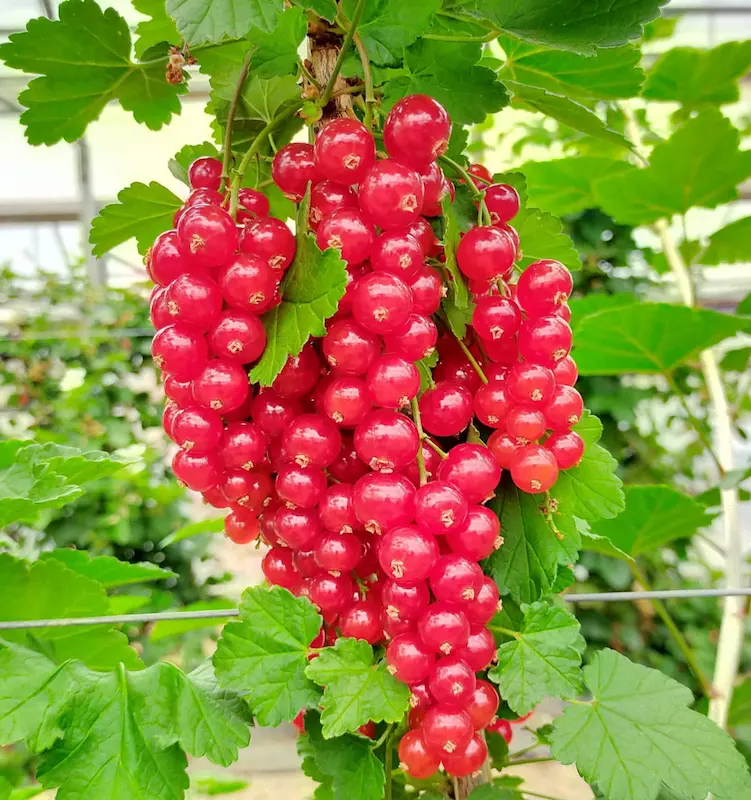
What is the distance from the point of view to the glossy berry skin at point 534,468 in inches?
13.6

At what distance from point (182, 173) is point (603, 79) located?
0.30 metres

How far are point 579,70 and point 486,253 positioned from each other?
0.25 metres

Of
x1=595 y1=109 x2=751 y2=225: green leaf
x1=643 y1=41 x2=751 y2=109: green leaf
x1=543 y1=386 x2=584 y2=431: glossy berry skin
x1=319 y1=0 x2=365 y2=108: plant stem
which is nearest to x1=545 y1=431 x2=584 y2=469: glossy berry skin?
x1=543 y1=386 x2=584 y2=431: glossy berry skin

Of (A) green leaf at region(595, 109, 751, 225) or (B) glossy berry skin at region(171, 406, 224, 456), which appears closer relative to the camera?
(B) glossy berry skin at region(171, 406, 224, 456)

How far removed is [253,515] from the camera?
40cm

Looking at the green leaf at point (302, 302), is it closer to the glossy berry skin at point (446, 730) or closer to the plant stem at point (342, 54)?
the plant stem at point (342, 54)

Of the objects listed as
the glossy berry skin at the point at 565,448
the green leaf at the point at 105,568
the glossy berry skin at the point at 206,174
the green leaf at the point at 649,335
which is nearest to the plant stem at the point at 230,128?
the glossy berry skin at the point at 206,174

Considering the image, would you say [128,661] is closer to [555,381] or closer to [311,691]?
[311,691]

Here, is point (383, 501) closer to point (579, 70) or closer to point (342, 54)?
point (342, 54)

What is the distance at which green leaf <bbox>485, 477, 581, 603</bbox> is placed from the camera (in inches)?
15.0

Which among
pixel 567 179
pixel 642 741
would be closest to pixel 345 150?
pixel 642 741

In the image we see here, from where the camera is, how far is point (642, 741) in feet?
1.22

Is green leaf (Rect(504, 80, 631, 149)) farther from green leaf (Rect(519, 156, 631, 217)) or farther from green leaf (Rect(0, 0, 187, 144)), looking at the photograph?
green leaf (Rect(519, 156, 631, 217))

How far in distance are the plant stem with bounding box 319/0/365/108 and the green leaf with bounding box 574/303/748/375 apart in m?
0.51
